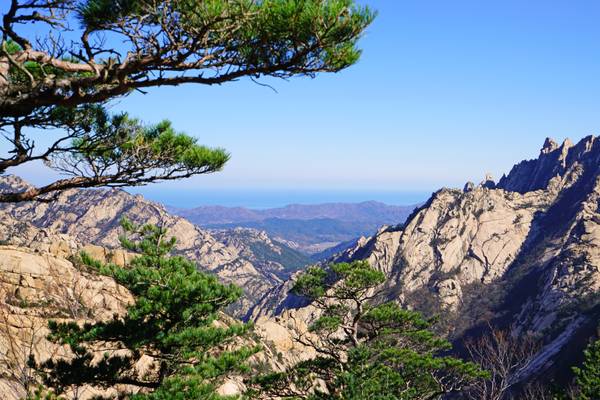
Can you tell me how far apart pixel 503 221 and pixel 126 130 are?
173519mm

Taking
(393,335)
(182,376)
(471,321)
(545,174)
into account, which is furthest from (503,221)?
(182,376)

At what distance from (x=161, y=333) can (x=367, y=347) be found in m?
8.69

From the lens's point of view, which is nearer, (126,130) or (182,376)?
(126,130)

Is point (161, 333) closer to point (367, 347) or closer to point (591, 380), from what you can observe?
point (367, 347)

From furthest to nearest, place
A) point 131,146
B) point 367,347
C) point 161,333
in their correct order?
point 367,347, point 161,333, point 131,146

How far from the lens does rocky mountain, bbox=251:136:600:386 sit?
11356 cm

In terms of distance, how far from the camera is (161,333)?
457 inches

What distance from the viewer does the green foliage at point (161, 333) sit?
11.3 metres

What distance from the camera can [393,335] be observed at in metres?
20.5

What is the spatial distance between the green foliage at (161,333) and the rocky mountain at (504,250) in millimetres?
104409

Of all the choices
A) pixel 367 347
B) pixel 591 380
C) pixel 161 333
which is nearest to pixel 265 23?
pixel 161 333

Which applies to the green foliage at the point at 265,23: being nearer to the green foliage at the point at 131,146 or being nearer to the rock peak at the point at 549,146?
the green foliage at the point at 131,146

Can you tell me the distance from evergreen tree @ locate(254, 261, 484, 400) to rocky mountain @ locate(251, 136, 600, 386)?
93.3 meters

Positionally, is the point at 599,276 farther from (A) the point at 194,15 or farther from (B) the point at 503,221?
(A) the point at 194,15
